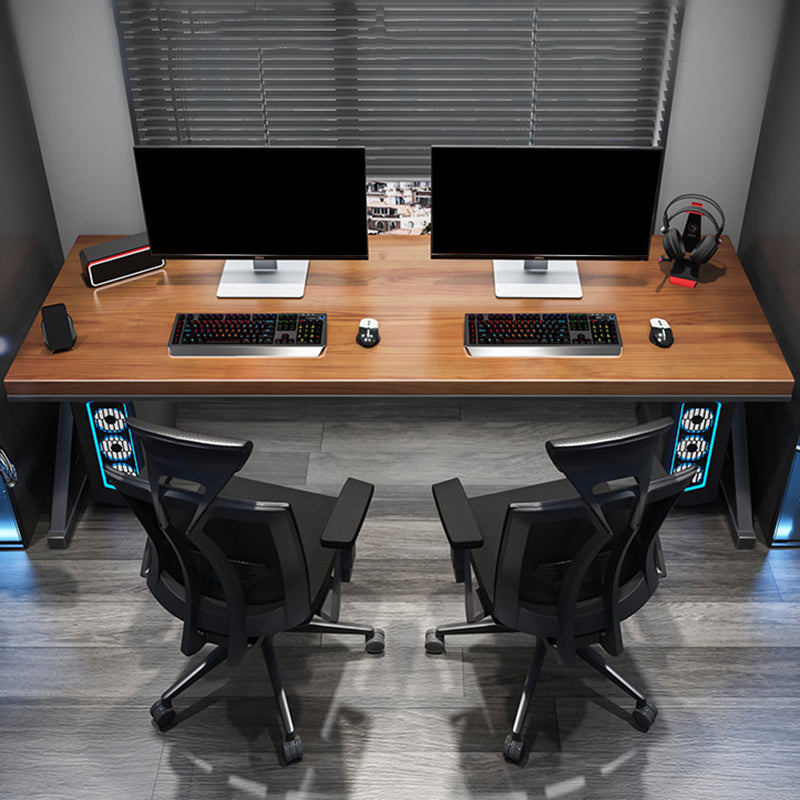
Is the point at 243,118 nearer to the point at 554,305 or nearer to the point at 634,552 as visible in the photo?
the point at 554,305

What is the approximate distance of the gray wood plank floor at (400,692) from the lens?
2521 mm

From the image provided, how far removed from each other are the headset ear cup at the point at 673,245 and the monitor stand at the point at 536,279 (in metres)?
0.32

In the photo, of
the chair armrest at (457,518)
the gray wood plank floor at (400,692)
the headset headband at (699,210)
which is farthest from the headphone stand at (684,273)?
the chair armrest at (457,518)

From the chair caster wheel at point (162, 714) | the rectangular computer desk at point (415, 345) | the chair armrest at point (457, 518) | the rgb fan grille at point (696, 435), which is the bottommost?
the chair caster wheel at point (162, 714)

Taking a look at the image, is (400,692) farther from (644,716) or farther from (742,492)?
(742,492)

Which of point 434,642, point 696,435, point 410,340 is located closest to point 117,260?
point 410,340

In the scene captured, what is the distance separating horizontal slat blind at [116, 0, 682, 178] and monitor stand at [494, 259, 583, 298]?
0.57 metres

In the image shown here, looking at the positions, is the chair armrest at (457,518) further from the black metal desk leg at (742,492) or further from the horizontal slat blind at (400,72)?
the horizontal slat blind at (400,72)

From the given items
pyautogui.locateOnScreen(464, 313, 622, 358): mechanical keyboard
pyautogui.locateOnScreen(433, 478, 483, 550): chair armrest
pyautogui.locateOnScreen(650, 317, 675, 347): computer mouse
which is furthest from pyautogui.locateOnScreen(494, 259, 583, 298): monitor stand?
pyautogui.locateOnScreen(433, 478, 483, 550): chair armrest

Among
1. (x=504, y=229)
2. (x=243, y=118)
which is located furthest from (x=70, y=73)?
(x=504, y=229)

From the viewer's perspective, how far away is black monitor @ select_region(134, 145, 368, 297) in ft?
9.43

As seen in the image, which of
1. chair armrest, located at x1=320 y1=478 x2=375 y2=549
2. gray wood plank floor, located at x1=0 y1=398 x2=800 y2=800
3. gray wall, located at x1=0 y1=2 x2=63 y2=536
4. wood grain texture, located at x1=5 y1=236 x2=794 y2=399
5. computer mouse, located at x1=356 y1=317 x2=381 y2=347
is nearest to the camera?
chair armrest, located at x1=320 y1=478 x2=375 y2=549

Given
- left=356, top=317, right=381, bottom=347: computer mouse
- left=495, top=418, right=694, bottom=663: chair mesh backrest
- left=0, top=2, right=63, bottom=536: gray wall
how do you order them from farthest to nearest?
left=0, top=2, right=63, bottom=536: gray wall → left=356, top=317, right=381, bottom=347: computer mouse → left=495, top=418, right=694, bottom=663: chair mesh backrest

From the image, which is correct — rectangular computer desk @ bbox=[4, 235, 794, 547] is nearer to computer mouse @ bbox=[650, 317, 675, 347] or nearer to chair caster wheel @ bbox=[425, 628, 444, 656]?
computer mouse @ bbox=[650, 317, 675, 347]
